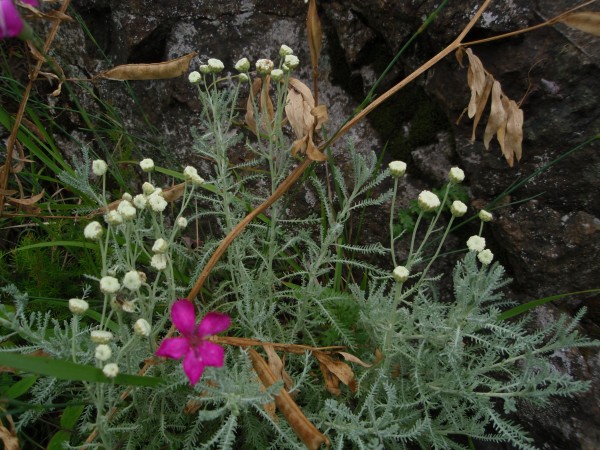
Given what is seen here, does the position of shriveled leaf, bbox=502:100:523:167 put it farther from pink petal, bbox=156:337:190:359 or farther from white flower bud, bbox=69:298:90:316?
white flower bud, bbox=69:298:90:316

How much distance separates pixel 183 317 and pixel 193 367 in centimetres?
15

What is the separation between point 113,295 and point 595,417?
165 centimetres

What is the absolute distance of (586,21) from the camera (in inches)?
56.4

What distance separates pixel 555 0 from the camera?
5.89ft

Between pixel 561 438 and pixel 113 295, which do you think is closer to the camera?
pixel 113 295

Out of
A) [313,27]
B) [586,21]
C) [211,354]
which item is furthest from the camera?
[313,27]

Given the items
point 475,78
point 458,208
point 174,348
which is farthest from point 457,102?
point 174,348

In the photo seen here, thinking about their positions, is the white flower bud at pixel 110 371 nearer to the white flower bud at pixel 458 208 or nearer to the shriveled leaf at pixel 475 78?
the white flower bud at pixel 458 208

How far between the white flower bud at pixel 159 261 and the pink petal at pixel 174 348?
211 millimetres

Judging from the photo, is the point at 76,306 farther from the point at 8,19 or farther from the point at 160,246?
the point at 8,19

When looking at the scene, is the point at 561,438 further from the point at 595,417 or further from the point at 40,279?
the point at 40,279

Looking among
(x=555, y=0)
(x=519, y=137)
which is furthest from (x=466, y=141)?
(x=555, y=0)

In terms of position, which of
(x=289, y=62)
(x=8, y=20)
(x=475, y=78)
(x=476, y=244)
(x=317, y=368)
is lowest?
(x=317, y=368)

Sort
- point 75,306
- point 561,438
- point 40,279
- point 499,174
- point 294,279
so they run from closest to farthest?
point 75,306 → point 561,438 → point 499,174 → point 40,279 → point 294,279
